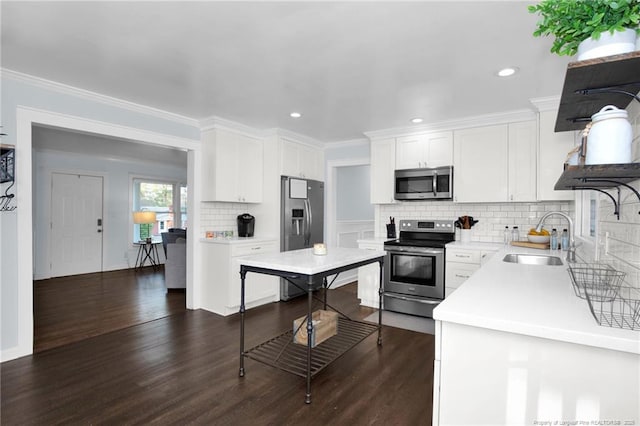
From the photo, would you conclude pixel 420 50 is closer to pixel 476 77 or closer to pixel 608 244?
pixel 476 77

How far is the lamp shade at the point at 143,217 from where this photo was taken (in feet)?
23.3

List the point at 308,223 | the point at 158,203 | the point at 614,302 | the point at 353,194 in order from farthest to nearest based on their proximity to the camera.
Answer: the point at 158,203
the point at 353,194
the point at 308,223
the point at 614,302

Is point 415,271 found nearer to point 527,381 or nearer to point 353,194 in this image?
point 353,194

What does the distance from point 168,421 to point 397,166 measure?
3686 millimetres

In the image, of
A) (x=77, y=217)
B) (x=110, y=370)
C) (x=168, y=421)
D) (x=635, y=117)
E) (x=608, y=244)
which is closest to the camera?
(x=635, y=117)

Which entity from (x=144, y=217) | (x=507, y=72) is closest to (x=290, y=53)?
(x=507, y=72)

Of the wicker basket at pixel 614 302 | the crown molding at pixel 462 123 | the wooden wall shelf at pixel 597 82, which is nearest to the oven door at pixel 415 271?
the crown molding at pixel 462 123

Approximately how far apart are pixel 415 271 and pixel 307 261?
1.96 meters

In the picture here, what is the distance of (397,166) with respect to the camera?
14.8 feet

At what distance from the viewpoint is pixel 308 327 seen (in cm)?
230

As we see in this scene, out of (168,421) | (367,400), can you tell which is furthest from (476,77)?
(168,421)

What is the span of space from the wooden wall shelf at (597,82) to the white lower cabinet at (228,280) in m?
3.37

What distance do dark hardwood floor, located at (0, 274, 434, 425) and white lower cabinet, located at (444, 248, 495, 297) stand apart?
719 mm

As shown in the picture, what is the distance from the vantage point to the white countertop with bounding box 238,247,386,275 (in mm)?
2252
